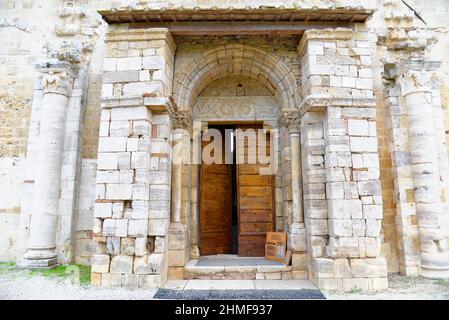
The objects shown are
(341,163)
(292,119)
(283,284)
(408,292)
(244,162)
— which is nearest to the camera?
(408,292)

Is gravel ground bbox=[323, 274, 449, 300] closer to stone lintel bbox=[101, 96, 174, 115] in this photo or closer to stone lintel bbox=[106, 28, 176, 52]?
stone lintel bbox=[101, 96, 174, 115]

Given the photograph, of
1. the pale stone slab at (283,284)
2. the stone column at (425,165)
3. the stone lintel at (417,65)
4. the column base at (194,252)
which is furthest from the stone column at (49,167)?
the stone column at (425,165)

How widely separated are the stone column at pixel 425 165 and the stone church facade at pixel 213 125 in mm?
22

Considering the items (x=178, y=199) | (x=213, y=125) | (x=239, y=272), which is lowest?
(x=239, y=272)

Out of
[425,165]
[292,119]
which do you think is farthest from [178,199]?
[425,165]

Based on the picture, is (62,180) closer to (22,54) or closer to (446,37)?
(22,54)

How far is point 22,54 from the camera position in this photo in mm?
6230

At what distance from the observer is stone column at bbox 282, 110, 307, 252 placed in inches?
190

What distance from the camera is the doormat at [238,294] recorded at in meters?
3.86

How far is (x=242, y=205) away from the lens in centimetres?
583

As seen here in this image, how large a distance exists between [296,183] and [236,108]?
2016 millimetres

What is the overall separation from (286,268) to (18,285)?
425 centimetres

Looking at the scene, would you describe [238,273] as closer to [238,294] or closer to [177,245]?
[238,294]
